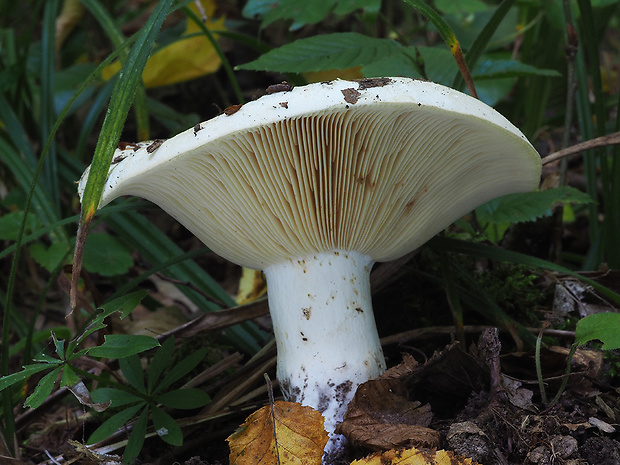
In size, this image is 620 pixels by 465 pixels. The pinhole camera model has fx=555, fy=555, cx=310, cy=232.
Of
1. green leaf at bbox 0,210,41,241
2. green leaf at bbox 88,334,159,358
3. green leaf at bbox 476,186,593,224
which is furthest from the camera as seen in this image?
green leaf at bbox 0,210,41,241

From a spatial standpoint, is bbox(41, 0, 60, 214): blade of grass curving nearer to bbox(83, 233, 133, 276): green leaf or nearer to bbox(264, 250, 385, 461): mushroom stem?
bbox(83, 233, 133, 276): green leaf

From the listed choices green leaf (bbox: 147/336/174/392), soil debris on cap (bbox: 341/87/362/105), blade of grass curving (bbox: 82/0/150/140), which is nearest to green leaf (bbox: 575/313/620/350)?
soil debris on cap (bbox: 341/87/362/105)

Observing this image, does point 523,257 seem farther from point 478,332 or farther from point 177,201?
point 177,201

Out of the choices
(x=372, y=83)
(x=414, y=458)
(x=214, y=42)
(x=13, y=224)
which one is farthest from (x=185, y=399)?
(x=214, y=42)

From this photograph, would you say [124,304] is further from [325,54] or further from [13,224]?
[325,54]

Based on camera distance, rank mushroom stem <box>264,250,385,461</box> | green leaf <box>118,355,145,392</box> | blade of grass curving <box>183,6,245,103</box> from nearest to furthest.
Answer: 1. mushroom stem <box>264,250,385,461</box>
2. green leaf <box>118,355,145,392</box>
3. blade of grass curving <box>183,6,245,103</box>

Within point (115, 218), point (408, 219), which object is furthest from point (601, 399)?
point (115, 218)
